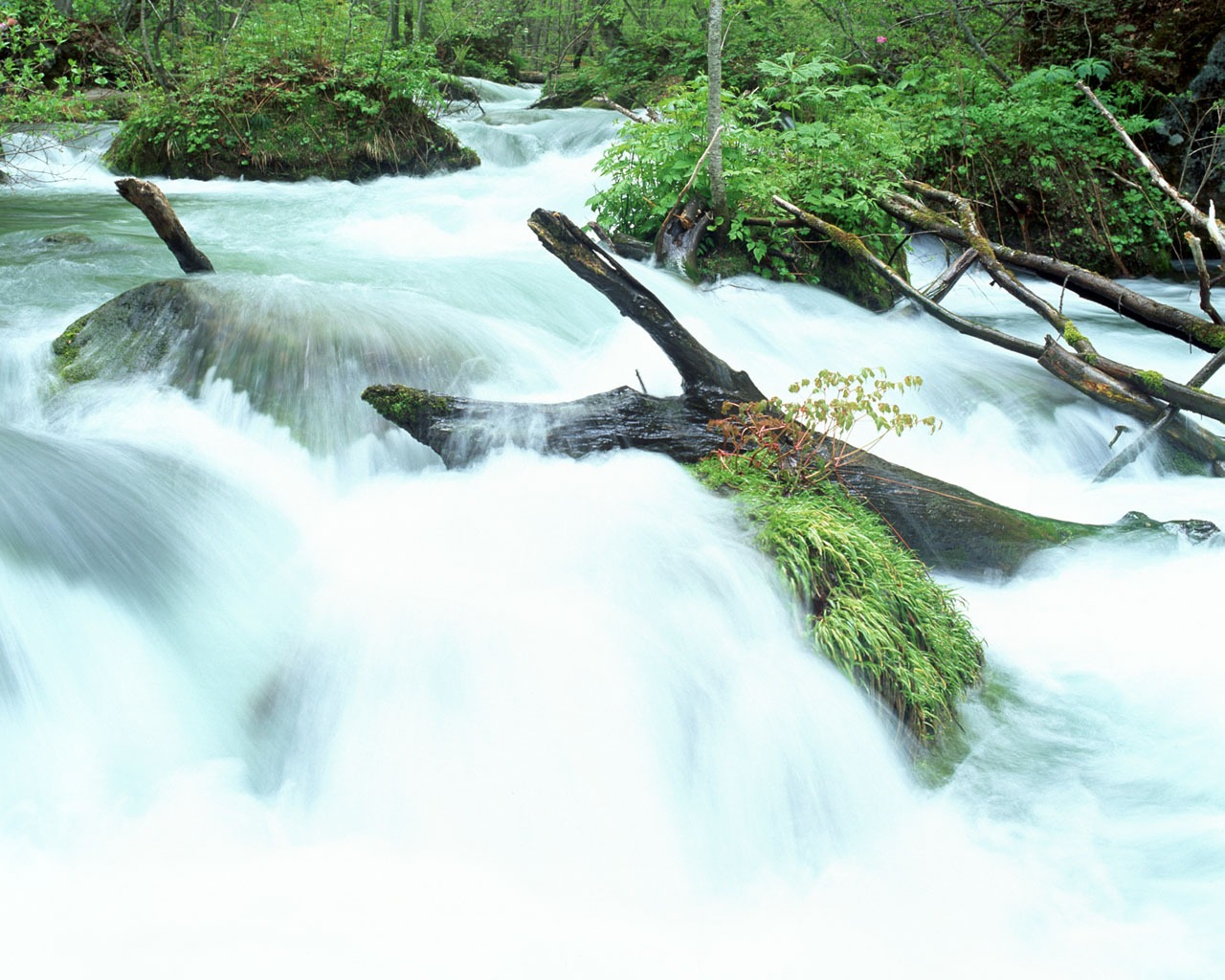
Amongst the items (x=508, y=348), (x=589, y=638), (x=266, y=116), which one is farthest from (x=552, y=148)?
(x=589, y=638)

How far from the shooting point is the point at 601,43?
88.4 ft

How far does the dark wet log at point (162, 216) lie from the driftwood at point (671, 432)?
8.12ft

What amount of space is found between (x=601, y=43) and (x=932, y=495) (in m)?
26.2

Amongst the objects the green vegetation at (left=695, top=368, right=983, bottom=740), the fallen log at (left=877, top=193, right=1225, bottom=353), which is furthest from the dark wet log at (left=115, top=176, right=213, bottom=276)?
the fallen log at (left=877, top=193, right=1225, bottom=353)

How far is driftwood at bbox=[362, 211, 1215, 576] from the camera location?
4.33m

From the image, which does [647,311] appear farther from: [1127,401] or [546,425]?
[1127,401]

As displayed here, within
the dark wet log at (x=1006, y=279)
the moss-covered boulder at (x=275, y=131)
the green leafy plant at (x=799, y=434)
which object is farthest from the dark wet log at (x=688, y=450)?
the moss-covered boulder at (x=275, y=131)

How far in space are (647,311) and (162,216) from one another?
130 inches

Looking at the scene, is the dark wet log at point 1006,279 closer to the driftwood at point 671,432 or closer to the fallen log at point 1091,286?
the fallen log at point 1091,286

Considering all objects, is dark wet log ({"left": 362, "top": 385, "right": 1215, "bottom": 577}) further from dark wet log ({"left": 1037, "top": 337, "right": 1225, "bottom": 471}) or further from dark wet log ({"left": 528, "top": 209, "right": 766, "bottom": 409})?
dark wet log ({"left": 1037, "top": 337, "right": 1225, "bottom": 471})

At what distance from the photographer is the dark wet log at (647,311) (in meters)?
4.56

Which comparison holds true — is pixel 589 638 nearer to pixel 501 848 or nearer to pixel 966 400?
pixel 501 848

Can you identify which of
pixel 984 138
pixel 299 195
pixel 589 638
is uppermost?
pixel 984 138

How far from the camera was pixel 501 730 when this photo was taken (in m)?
3.12
